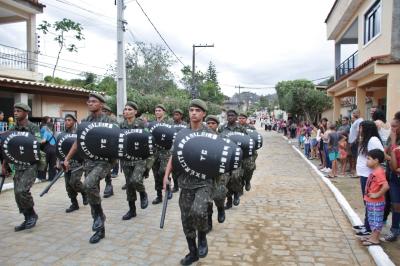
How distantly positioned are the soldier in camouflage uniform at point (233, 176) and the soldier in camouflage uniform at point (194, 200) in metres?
2.56

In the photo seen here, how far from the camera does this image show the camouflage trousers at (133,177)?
258 inches

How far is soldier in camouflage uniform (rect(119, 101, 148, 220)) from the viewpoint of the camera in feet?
21.5

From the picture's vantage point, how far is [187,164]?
439 cm

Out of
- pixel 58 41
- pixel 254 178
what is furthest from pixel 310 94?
pixel 254 178

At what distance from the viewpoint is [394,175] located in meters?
5.37

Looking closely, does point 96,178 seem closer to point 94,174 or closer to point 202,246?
point 94,174

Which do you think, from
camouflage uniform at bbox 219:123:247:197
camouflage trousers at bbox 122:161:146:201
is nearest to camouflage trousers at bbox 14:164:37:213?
camouflage trousers at bbox 122:161:146:201

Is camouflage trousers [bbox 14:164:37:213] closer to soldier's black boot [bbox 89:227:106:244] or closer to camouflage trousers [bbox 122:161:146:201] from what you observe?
soldier's black boot [bbox 89:227:106:244]

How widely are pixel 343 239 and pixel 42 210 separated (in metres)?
5.31

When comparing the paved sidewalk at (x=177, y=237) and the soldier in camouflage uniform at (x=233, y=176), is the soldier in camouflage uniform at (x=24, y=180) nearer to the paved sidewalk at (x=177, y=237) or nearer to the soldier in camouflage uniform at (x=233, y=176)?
the paved sidewalk at (x=177, y=237)

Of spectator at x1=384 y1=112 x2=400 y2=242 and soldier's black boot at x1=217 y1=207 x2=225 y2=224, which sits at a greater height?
spectator at x1=384 y1=112 x2=400 y2=242

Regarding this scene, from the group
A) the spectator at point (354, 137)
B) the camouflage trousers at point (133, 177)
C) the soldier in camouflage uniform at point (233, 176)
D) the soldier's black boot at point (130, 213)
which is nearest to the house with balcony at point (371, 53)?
the spectator at point (354, 137)

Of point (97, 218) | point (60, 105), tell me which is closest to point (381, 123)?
point (97, 218)

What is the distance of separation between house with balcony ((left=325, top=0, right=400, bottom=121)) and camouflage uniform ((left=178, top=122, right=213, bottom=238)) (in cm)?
1006
